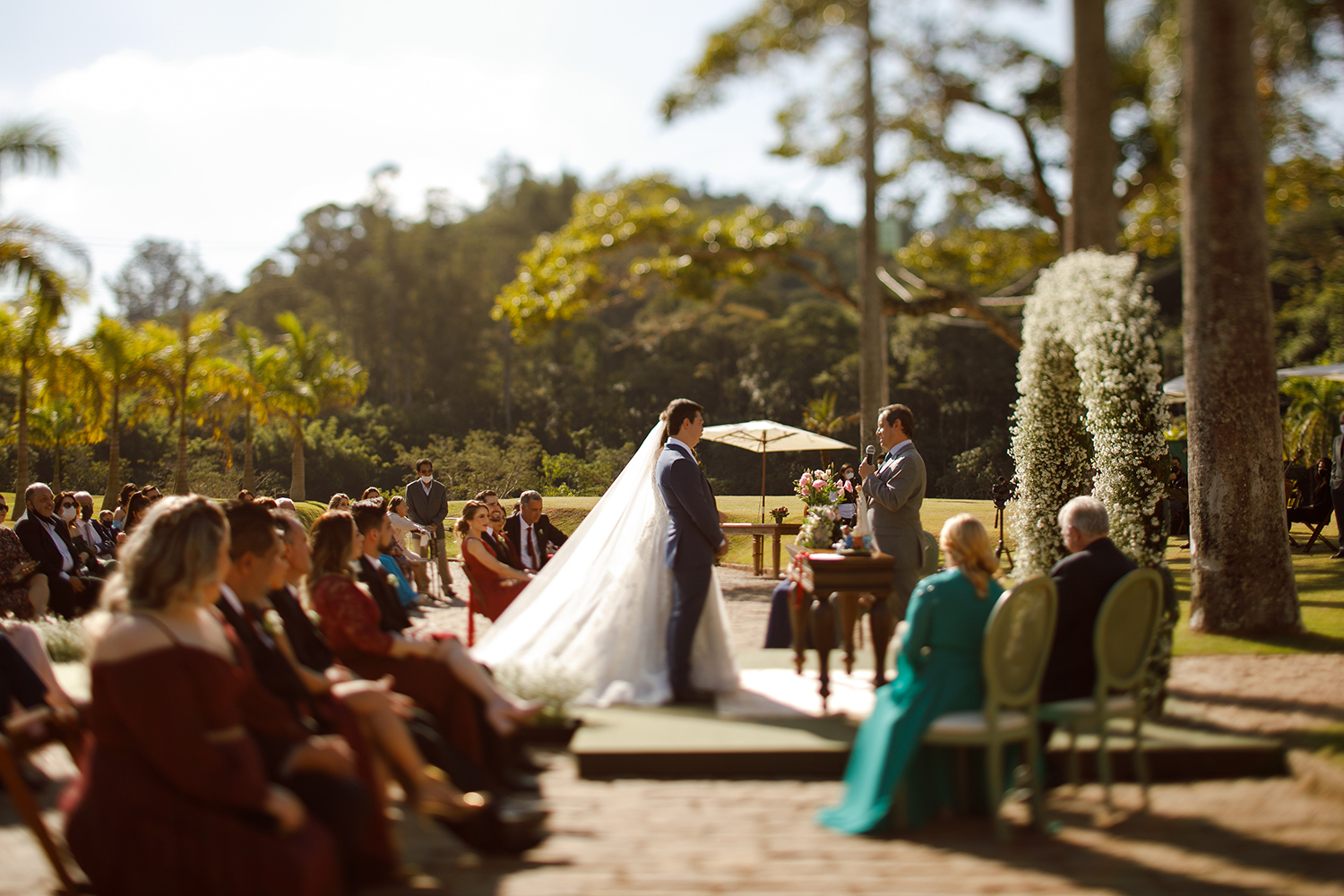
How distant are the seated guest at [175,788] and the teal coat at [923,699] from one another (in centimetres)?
230

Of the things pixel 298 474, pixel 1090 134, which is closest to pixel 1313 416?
pixel 1090 134

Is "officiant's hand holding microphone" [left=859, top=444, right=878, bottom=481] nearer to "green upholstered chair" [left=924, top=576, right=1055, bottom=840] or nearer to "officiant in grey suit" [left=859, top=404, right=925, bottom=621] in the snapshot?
"officiant in grey suit" [left=859, top=404, right=925, bottom=621]

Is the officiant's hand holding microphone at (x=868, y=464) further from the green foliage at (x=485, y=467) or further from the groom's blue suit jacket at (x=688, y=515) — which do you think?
the green foliage at (x=485, y=467)

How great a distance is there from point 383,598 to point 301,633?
3.88 feet

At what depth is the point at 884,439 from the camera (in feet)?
25.5

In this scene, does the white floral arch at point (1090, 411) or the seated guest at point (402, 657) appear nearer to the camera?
the seated guest at point (402, 657)

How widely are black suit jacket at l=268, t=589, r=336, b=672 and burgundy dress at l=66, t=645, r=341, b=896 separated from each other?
163cm

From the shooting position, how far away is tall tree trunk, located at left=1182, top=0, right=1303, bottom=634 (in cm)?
830

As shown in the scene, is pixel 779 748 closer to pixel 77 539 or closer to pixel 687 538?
pixel 687 538

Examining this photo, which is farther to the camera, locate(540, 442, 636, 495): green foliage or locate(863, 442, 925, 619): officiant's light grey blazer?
locate(540, 442, 636, 495): green foliage

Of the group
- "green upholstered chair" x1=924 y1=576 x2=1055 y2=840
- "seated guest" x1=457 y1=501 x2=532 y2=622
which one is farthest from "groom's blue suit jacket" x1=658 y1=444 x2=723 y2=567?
"green upholstered chair" x1=924 y1=576 x2=1055 y2=840

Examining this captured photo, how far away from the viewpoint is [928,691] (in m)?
4.67

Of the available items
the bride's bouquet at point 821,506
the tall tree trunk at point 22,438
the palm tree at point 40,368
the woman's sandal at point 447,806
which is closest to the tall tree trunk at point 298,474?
the palm tree at point 40,368

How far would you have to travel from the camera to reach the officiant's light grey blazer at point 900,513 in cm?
753
